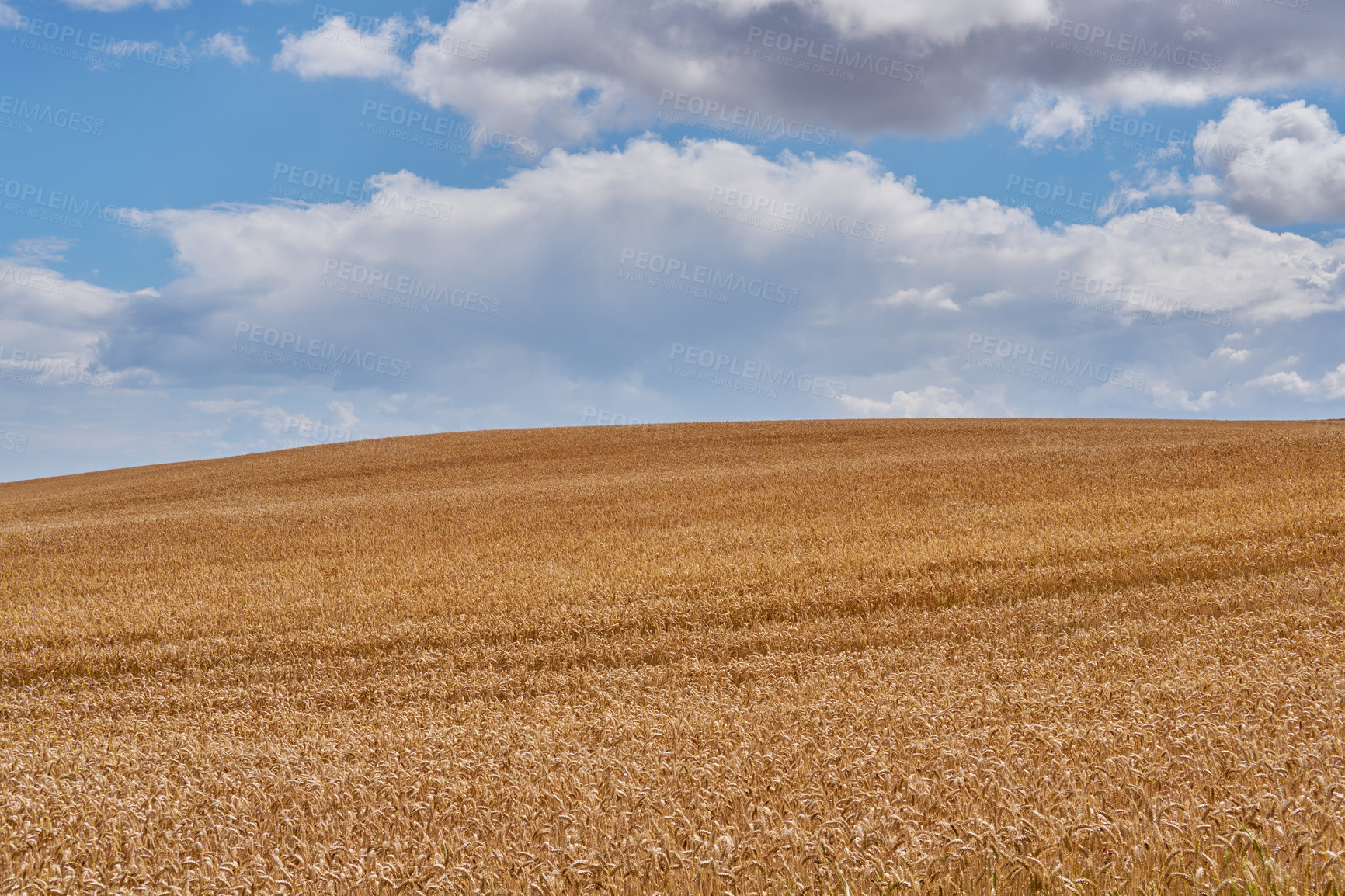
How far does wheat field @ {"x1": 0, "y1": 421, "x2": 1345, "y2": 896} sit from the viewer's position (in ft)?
11.0

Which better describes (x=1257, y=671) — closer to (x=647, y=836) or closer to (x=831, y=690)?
(x=831, y=690)

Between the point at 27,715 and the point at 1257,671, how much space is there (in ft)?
40.6

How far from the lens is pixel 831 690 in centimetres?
688

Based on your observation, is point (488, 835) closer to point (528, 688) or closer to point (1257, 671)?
point (528, 688)

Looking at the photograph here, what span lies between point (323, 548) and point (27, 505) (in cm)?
2520

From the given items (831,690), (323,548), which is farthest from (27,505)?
(831,690)

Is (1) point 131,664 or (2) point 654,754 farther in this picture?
(1) point 131,664

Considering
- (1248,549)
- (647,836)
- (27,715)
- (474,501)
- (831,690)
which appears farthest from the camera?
(474,501)

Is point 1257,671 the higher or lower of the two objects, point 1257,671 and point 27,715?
the higher

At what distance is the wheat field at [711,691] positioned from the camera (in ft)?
11.0

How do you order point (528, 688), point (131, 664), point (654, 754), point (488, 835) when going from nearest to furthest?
point (488, 835) < point (654, 754) < point (528, 688) < point (131, 664)

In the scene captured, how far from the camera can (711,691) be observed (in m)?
7.47

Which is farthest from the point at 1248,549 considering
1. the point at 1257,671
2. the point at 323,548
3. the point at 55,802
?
the point at 323,548

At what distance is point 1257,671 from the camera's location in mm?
5988
